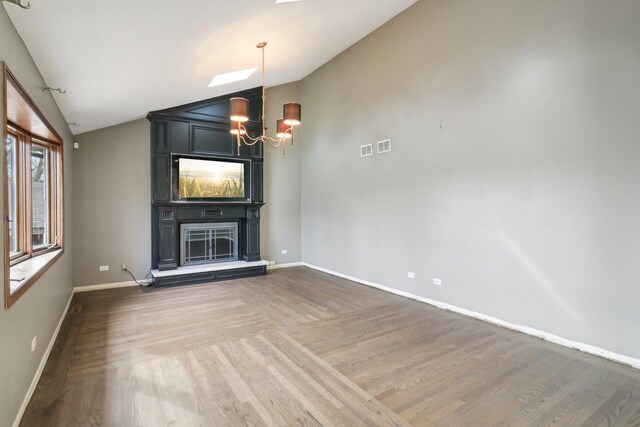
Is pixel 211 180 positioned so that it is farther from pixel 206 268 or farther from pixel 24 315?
pixel 24 315

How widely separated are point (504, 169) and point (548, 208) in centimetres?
62

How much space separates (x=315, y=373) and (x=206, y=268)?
3.73 m

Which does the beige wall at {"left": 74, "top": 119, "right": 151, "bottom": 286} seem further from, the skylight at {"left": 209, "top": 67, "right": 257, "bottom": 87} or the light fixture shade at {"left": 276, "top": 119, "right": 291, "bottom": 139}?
the light fixture shade at {"left": 276, "top": 119, "right": 291, "bottom": 139}

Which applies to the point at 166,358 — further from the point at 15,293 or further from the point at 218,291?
the point at 218,291

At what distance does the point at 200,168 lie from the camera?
5887 mm

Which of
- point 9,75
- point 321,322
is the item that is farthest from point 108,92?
point 321,322

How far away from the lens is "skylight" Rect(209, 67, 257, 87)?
4.75 meters

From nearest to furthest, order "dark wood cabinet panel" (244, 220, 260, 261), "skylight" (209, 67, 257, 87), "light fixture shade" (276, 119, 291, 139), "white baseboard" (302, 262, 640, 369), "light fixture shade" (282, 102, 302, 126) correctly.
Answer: "white baseboard" (302, 262, 640, 369) → "light fixture shade" (282, 102, 302, 126) → "light fixture shade" (276, 119, 291, 139) → "skylight" (209, 67, 257, 87) → "dark wood cabinet panel" (244, 220, 260, 261)

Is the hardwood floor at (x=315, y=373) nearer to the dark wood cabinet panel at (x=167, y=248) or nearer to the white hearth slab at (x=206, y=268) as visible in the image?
the white hearth slab at (x=206, y=268)

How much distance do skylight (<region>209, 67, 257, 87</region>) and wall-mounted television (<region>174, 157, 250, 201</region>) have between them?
5.14ft

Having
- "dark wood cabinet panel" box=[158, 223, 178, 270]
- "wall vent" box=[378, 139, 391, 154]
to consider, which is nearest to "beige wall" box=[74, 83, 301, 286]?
"dark wood cabinet panel" box=[158, 223, 178, 270]

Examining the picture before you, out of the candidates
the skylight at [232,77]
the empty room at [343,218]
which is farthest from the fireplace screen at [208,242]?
the skylight at [232,77]

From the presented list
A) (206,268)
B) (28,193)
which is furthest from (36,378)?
(206,268)

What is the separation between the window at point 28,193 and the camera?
2.09 m
